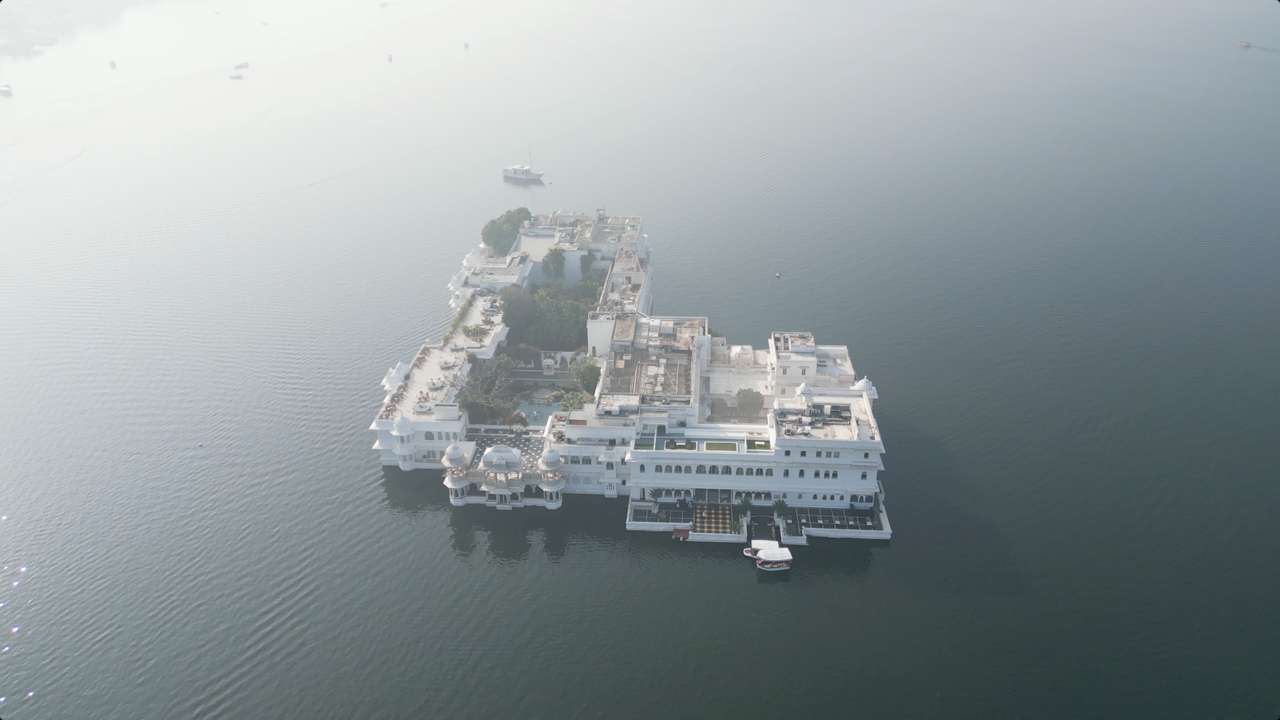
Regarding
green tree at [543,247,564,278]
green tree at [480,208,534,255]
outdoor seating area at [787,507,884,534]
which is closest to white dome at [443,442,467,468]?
outdoor seating area at [787,507,884,534]

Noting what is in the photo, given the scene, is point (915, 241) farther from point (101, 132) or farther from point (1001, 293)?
point (101, 132)

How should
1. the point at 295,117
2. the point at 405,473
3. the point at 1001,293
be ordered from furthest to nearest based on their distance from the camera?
the point at 295,117, the point at 1001,293, the point at 405,473

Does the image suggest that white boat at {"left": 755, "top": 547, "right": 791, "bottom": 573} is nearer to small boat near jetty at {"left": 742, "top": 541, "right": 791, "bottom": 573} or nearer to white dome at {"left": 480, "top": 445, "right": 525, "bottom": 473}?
small boat near jetty at {"left": 742, "top": 541, "right": 791, "bottom": 573}

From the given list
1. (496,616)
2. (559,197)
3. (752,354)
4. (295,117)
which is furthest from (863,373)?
(295,117)

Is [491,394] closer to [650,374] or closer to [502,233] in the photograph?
[650,374]

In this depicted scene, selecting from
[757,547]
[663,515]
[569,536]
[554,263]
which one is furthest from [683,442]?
[554,263]

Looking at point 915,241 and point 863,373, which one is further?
point 915,241
